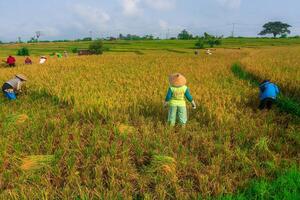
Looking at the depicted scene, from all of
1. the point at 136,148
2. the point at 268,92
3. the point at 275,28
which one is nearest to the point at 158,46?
the point at 268,92

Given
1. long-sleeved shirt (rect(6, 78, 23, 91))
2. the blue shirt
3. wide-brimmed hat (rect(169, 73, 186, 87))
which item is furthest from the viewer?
long-sleeved shirt (rect(6, 78, 23, 91))

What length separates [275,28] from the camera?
381ft

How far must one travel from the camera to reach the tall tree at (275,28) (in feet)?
374

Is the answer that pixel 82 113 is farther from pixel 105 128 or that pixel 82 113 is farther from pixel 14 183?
pixel 14 183

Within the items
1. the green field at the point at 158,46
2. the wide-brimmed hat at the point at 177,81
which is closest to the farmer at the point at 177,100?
the wide-brimmed hat at the point at 177,81

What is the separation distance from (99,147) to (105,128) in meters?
1.04

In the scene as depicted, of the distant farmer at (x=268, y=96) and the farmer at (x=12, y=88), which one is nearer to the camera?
the distant farmer at (x=268, y=96)

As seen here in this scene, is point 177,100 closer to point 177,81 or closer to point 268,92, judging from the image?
point 177,81

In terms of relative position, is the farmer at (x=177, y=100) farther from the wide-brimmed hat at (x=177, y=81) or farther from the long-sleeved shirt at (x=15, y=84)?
the long-sleeved shirt at (x=15, y=84)

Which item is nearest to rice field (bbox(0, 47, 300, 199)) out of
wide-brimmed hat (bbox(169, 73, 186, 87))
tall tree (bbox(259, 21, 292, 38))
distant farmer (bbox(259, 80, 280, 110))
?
distant farmer (bbox(259, 80, 280, 110))

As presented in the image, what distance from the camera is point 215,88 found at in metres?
10.3

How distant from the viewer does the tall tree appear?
11388cm

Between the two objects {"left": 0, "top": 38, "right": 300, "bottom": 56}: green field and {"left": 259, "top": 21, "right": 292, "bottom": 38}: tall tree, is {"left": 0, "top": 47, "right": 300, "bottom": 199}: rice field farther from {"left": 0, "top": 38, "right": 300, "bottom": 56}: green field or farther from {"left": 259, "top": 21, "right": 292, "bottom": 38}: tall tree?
{"left": 259, "top": 21, "right": 292, "bottom": 38}: tall tree

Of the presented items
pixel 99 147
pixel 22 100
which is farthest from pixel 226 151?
pixel 22 100
